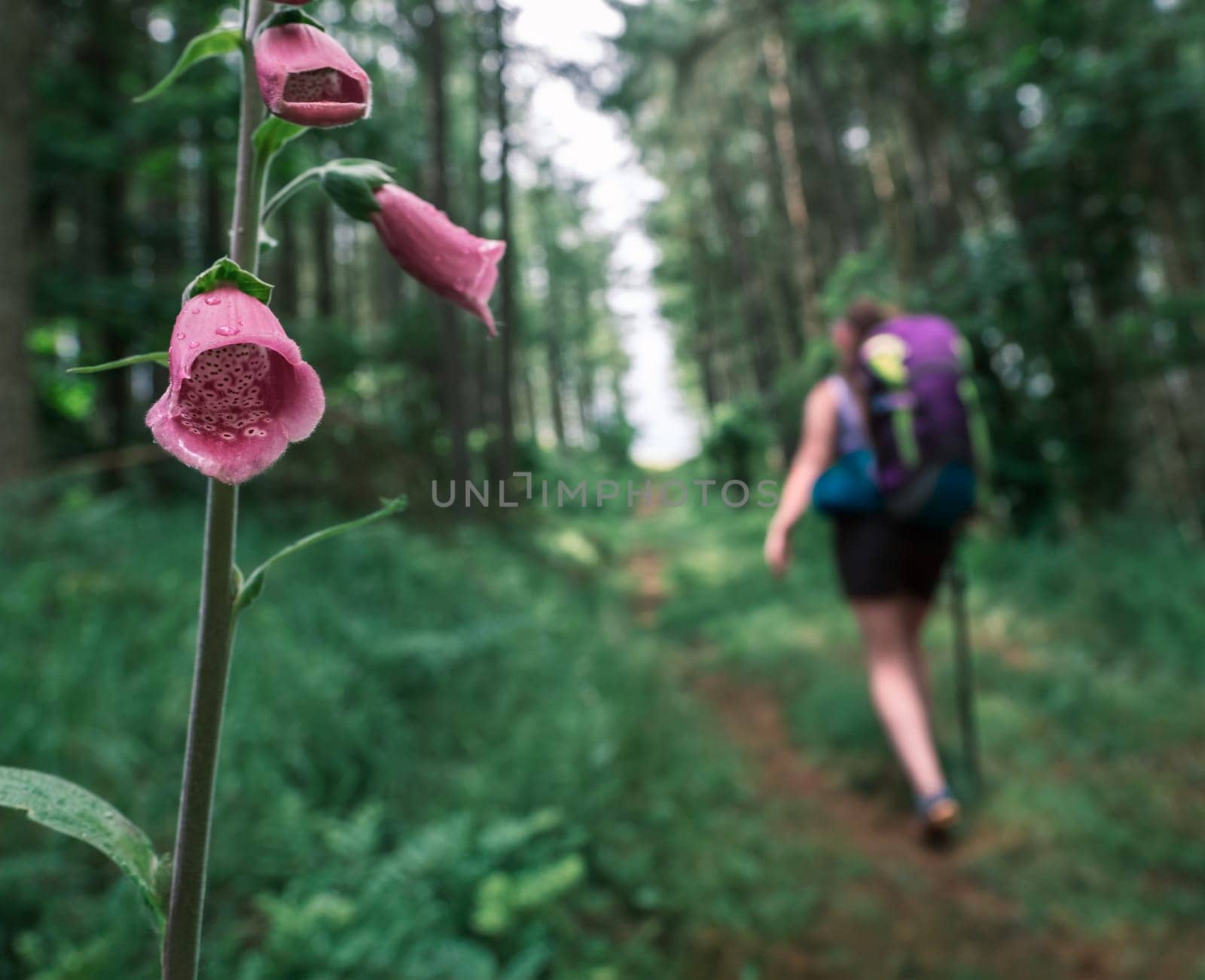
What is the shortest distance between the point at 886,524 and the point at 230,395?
10.7ft

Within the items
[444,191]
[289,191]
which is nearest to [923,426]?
[289,191]

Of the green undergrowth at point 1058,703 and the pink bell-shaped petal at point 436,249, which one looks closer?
the pink bell-shaped petal at point 436,249

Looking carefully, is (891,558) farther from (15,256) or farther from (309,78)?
(15,256)

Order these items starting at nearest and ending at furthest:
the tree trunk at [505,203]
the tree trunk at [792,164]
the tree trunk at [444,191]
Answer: the tree trunk at [505,203]
the tree trunk at [444,191]
the tree trunk at [792,164]

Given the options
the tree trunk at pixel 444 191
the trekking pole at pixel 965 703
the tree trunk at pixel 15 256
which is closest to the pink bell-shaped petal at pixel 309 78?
the trekking pole at pixel 965 703

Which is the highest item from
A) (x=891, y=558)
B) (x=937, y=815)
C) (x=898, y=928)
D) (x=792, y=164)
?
(x=792, y=164)

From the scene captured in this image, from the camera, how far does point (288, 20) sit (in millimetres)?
799

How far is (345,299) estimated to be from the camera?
20.0 m

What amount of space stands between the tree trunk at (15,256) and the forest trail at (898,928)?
4.56m

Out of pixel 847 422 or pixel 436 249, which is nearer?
pixel 436 249

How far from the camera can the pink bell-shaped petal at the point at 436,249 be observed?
0.94 meters

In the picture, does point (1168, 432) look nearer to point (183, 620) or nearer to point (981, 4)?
point (981, 4)

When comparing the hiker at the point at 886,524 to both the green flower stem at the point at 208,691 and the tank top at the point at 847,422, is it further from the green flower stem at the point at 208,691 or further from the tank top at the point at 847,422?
the green flower stem at the point at 208,691

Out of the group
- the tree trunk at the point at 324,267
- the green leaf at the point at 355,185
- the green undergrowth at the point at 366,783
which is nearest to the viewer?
the green leaf at the point at 355,185
